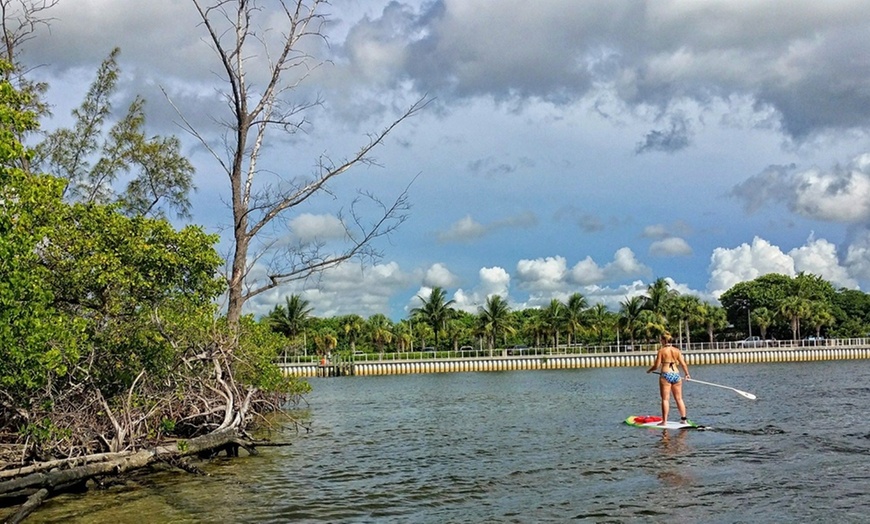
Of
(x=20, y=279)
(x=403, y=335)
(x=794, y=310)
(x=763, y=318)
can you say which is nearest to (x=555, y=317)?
(x=403, y=335)

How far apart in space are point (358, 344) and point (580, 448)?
10069 centimetres

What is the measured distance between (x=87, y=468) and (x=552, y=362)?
268 ft

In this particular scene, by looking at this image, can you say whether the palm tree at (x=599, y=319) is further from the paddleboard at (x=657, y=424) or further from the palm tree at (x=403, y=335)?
the paddleboard at (x=657, y=424)

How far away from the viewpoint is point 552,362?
92438 mm

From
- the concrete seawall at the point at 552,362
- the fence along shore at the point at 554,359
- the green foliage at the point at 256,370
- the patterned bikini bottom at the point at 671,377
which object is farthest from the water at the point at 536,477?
the fence along shore at the point at 554,359

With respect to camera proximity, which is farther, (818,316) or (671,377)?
(818,316)

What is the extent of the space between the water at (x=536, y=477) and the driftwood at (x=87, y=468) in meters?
0.40

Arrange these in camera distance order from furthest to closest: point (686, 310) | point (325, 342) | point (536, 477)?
point (325, 342), point (686, 310), point (536, 477)

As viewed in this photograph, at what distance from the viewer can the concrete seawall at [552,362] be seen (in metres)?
89.8

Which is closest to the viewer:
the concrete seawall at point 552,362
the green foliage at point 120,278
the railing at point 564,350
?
the green foliage at point 120,278

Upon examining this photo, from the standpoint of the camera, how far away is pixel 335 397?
158 feet

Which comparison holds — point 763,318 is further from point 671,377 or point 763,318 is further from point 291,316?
point 671,377

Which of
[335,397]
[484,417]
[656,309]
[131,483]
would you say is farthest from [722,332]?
[131,483]

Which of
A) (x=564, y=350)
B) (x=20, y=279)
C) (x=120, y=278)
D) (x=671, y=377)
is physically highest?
(x=120, y=278)
